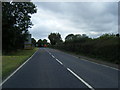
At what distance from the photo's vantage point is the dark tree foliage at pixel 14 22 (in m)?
42.5

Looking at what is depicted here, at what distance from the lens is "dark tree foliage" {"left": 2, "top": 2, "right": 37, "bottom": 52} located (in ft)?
140

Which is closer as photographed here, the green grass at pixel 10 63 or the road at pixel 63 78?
the road at pixel 63 78

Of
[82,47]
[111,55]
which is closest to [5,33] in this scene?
[82,47]

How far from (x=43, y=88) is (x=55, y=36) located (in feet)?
605

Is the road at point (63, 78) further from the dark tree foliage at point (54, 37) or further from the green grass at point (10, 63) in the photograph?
the dark tree foliage at point (54, 37)

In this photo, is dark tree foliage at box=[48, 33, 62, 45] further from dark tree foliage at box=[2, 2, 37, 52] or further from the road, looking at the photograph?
the road

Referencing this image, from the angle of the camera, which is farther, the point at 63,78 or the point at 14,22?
the point at 14,22

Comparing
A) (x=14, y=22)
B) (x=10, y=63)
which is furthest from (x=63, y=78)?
(x=14, y=22)

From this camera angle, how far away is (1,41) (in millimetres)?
43469

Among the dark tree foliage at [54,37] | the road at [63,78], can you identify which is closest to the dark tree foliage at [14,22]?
the road at [63,78]

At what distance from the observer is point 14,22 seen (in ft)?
148

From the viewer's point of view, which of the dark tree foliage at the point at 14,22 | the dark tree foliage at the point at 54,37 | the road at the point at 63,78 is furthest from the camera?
the dark tree foliage at the point at 54,37

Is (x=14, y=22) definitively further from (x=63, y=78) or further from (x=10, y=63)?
(x=63, y=78)

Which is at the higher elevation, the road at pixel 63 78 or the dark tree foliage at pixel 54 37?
the dark tree foliage at pixel 54 37
